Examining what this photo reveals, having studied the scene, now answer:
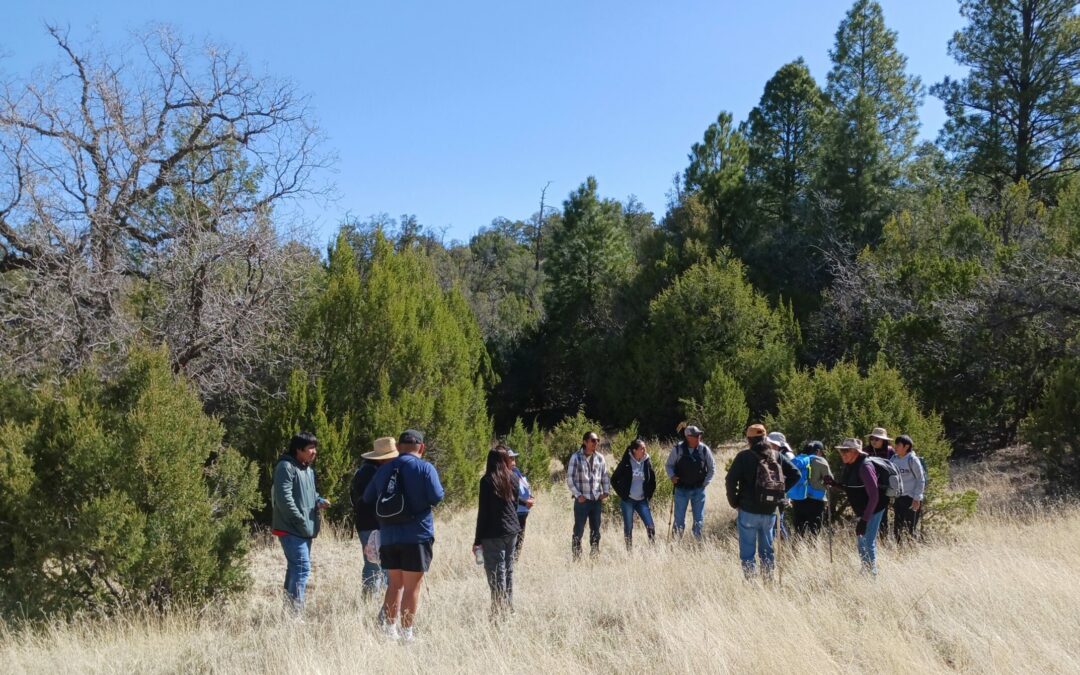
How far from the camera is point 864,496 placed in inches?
289

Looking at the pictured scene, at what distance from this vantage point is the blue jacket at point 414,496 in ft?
18.6

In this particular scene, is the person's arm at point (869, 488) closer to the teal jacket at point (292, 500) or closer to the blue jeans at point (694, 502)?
the blue jeans at point (694, 502)

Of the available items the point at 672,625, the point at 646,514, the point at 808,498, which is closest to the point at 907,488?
the point at 808,498

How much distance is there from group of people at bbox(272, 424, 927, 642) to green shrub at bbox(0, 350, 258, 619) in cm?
91

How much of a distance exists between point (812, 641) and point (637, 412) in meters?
22.9

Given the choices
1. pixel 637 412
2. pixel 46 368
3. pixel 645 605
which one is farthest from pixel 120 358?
pixel 637 412

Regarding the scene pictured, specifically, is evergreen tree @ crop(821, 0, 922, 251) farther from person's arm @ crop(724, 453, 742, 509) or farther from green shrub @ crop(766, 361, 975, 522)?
person's arm @ crop(724, 453, 742, 509)

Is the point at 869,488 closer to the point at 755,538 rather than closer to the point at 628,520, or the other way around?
the point at 755,538

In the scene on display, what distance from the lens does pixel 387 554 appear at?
5.73 meters

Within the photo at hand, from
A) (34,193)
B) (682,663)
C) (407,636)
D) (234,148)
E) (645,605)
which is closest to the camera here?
(682,663)

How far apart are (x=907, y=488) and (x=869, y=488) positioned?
6.39 ft

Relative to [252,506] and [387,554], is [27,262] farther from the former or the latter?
[387,554]

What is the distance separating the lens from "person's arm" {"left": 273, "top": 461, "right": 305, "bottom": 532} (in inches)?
254


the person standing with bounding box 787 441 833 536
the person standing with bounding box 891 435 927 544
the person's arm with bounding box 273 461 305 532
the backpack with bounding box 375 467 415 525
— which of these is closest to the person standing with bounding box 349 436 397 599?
the person's arm with bounding box 273 461 305 532
